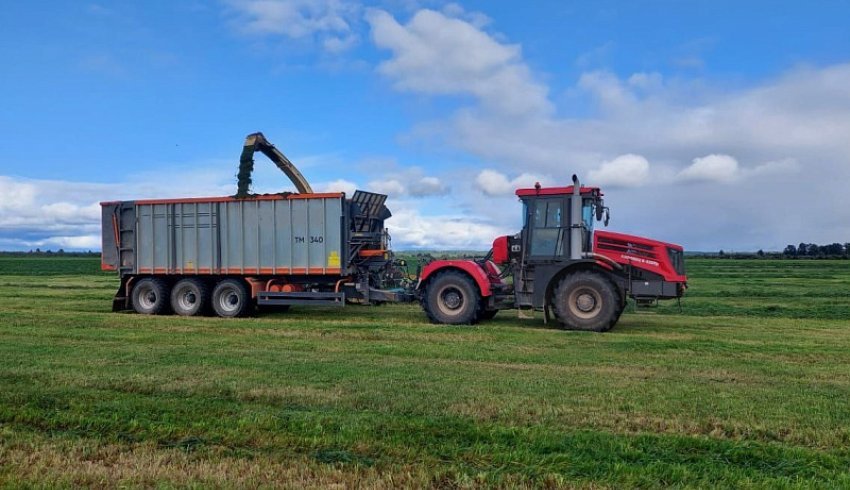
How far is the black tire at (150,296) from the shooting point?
58.1 ft

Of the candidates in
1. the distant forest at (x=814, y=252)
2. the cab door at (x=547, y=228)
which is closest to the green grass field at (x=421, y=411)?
the cab door at (x=547, y=228)

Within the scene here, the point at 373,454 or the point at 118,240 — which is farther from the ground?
the point at 118,240

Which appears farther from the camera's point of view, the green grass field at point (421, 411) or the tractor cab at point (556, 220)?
the tractor cab at point (556, 220)

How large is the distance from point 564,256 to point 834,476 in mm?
9716

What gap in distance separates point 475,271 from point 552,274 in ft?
5.54

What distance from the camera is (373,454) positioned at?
5.12 m

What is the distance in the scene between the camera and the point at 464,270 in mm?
15062

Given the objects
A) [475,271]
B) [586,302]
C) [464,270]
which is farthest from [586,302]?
[464,270]

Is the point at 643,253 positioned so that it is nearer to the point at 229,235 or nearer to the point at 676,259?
the point at 676,259

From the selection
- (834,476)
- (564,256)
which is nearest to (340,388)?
(834,476)

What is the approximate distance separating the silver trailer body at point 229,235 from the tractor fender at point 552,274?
473cm

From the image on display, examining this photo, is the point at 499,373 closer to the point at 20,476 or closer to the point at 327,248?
the point at 20,476

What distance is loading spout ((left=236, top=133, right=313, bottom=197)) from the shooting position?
1789 centimetres

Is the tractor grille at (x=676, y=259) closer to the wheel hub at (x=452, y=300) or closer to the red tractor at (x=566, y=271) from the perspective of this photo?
the red tractor at (x=566, y=271)
